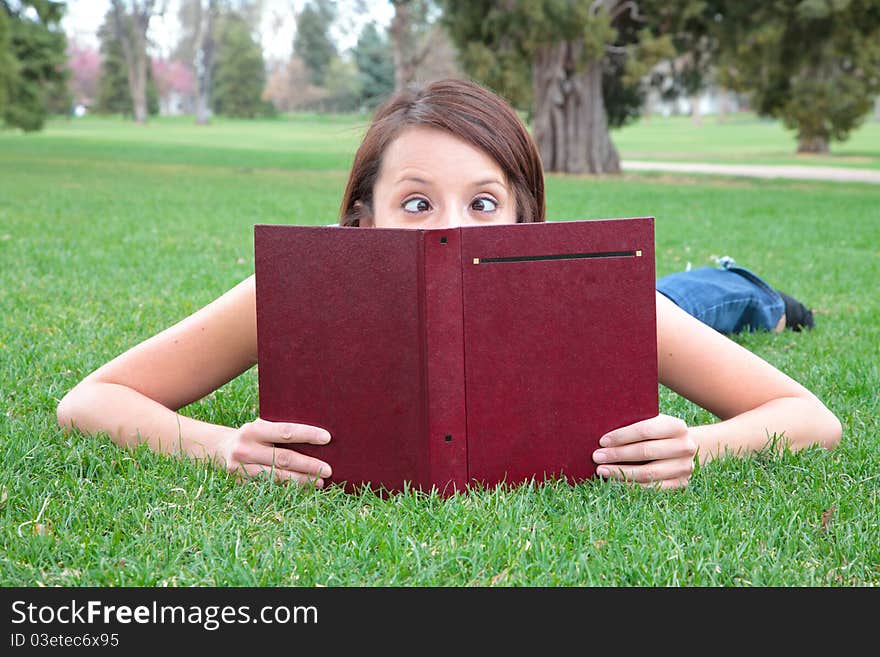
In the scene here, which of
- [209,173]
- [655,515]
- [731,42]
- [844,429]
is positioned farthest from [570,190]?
[655,515]

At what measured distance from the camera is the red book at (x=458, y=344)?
2143mm

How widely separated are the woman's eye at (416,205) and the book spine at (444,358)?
0.44m

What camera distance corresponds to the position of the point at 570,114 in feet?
63.9

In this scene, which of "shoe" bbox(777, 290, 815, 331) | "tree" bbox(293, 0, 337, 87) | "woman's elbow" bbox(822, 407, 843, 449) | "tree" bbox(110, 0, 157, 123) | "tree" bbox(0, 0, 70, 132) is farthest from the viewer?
"tree" bbox(293, 0, 337, 87)

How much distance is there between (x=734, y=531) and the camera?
7.11 ft

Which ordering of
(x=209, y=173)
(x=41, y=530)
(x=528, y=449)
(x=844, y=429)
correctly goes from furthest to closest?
(x=209, y=173) < (x=844, y=429) < (x=528, y=449) < (x=41, y=530)

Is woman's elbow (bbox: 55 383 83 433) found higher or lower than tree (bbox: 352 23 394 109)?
lower

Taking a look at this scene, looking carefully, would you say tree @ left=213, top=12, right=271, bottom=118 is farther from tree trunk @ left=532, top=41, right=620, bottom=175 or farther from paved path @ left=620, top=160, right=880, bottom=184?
tree trunk @ left=532, top=41, right=620, bottom=175

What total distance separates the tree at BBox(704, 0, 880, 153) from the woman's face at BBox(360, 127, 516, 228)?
531 inches

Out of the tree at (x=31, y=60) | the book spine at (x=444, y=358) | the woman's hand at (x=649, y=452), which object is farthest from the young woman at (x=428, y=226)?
the tree at (x=31, y=60)

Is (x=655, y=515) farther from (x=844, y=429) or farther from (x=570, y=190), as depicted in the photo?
(x=570, y=190)

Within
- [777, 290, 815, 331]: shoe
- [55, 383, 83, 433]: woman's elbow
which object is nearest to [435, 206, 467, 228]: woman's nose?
[55, 383, 83, 433]: woman's elbow

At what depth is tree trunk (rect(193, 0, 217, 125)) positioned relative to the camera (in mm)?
57875
